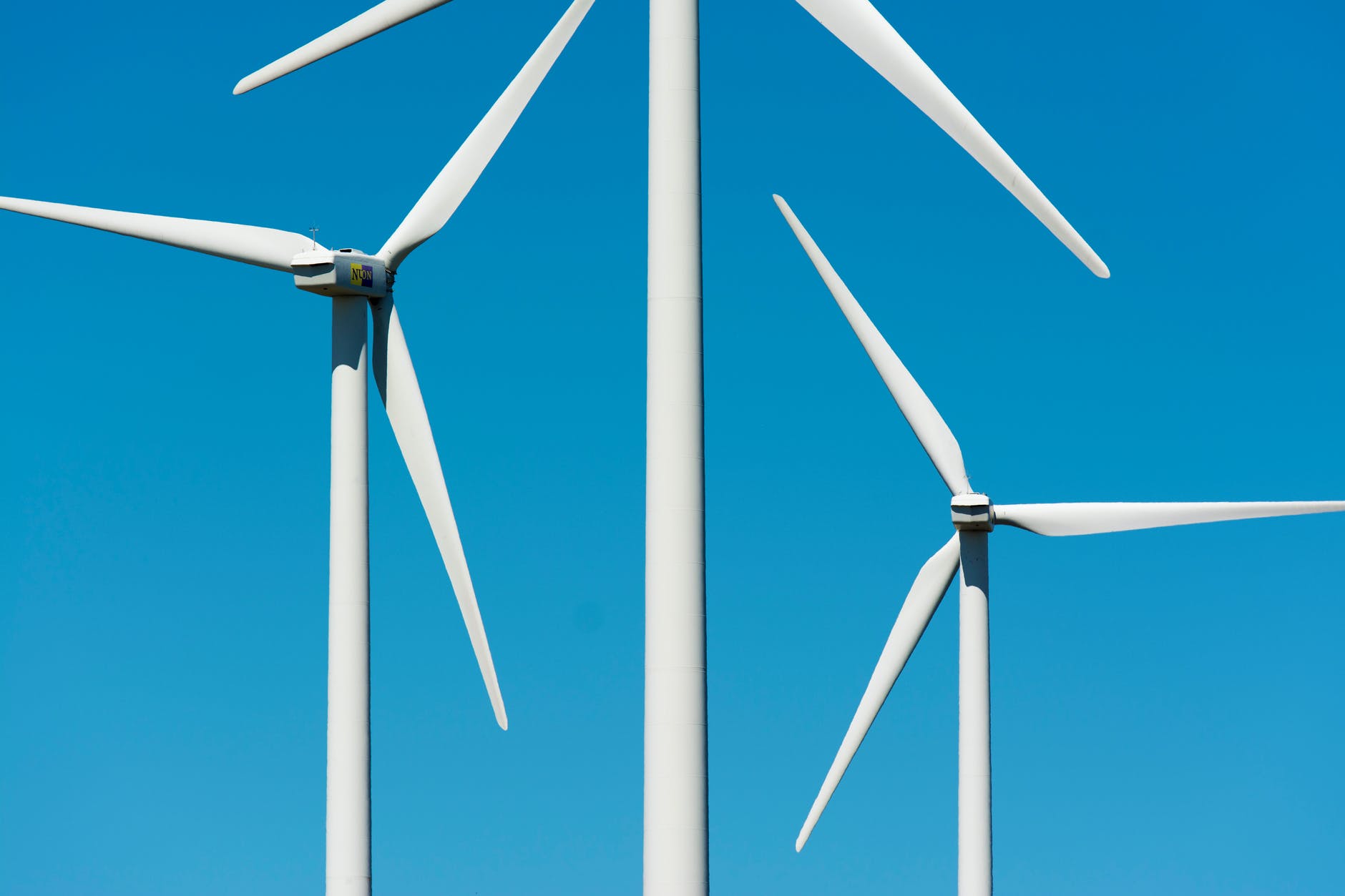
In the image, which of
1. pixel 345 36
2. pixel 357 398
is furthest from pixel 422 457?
pixel 345 36

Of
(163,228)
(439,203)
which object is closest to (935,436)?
(439,203)

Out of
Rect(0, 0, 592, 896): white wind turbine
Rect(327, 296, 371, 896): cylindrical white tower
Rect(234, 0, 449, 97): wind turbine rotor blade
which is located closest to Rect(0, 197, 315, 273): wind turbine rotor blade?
Rect(0, 0, 592, 896): white wind turbine

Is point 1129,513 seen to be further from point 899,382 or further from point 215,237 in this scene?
point 215,237

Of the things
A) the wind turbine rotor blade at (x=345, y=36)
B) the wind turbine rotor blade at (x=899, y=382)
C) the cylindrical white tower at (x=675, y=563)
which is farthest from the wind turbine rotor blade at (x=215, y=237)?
the cylindrical white tower at (x=675, y=563)

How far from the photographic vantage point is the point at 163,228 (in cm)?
4209

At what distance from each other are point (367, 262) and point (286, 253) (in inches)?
64.1

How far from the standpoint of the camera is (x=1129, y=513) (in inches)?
1991

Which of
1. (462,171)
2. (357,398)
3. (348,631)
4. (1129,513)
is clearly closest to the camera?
(348,631)

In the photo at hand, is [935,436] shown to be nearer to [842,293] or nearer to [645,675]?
[842,293]

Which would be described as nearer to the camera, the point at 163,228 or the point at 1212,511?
the point at 163,228

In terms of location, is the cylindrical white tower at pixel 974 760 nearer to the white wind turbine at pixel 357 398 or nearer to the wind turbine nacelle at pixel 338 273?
the white wind turbine at pixel 357 398

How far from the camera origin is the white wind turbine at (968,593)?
167 ft

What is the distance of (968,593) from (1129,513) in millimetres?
4570

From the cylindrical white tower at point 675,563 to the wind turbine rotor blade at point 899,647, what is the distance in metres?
25.4
